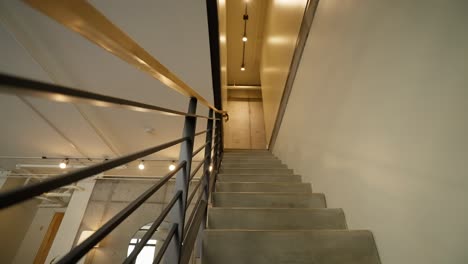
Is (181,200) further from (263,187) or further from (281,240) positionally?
(263,187)

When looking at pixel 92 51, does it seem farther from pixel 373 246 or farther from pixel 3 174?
pixel 3 174

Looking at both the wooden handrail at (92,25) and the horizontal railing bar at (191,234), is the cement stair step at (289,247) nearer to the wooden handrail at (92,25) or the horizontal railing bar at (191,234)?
the horizontal railing bar at (191,234)

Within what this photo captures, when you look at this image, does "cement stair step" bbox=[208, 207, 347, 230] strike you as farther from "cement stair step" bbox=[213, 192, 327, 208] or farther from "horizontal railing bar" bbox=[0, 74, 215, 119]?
"horizontal railing bar" bbox=[0, 74, 215, 119]

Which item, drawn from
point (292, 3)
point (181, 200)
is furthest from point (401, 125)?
point (292, 3)

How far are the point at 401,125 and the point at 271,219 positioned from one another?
918mm

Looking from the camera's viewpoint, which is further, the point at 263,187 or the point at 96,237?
the point at 263,187

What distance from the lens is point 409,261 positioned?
0.92 metres

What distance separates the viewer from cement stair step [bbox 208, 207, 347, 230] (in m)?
1.38

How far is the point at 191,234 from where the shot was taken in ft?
3.33

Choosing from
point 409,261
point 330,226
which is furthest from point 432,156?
point 330,226

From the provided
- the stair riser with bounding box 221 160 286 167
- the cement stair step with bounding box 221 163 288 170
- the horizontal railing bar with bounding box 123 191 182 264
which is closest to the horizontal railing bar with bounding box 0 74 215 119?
the horizontal railing bar with bounding box 123 191 182 264

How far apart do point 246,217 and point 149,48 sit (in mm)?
2096

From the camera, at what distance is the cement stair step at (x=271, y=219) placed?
1375 millimetres

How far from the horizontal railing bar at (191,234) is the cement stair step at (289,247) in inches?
3.6
